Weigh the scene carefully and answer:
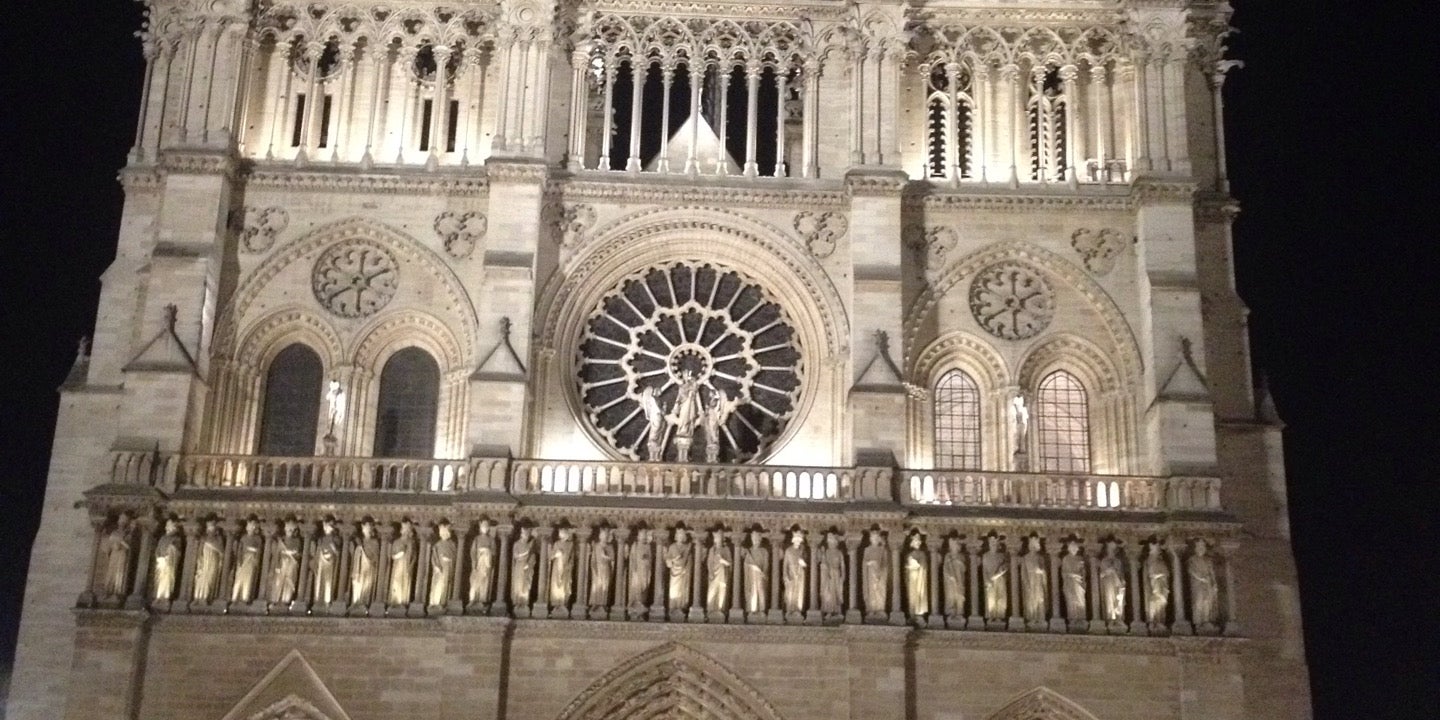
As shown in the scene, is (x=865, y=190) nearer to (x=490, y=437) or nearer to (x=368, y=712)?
(x=490, y=437)

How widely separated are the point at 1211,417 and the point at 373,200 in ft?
48.6

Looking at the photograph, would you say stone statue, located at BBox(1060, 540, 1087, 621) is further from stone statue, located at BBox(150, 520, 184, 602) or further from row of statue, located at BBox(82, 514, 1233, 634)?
stone statue, located at BBox(150, 520, 184, 602)

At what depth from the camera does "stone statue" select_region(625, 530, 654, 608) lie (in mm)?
27344

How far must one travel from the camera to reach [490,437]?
92.8ft

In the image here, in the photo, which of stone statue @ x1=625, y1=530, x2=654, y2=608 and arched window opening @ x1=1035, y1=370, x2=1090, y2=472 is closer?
stone statue @ x1=625, y1=530, x2=654, y2=608

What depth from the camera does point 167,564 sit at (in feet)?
90.3

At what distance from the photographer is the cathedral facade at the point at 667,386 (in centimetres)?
2709

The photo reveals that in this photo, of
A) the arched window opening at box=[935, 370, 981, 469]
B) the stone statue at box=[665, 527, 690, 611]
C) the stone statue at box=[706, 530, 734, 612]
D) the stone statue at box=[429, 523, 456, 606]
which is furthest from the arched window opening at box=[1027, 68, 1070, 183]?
the stone statue at box=[429, 523, 456, 606]

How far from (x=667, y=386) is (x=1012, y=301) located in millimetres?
6250

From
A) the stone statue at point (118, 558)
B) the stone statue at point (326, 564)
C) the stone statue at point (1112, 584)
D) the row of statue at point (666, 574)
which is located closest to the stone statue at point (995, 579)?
the row of statue at point (666, 574)

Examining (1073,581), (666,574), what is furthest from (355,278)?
(1073,581)

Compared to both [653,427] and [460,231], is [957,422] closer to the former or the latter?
[653,427]

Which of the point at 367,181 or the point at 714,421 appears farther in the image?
the point at 367,181

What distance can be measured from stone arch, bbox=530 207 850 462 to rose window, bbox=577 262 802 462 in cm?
23
